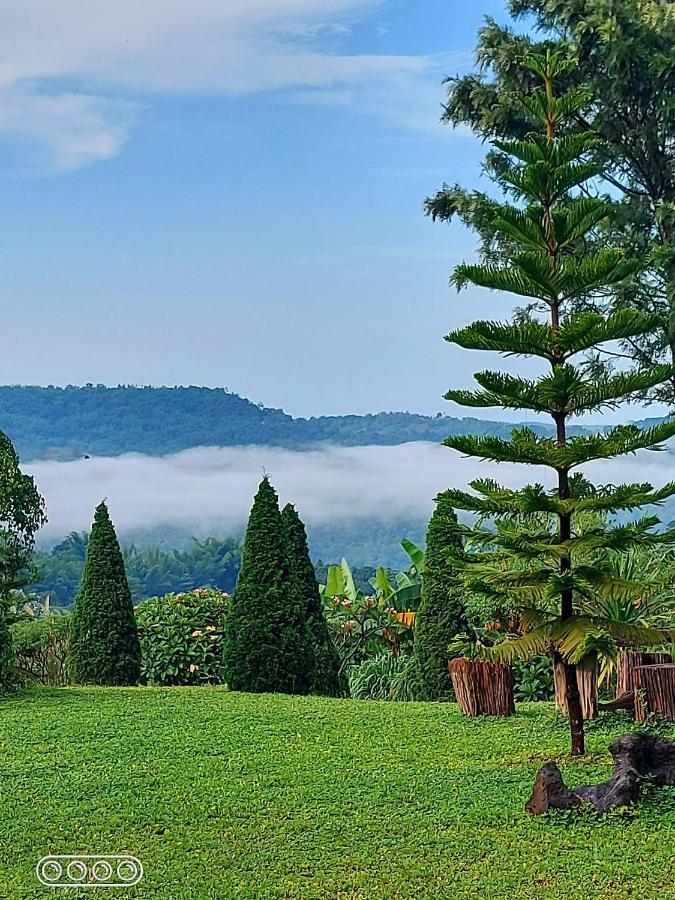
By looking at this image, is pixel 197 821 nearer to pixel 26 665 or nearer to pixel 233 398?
pixel 26 665

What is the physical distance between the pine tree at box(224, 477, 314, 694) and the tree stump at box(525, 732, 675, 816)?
15.5 ft

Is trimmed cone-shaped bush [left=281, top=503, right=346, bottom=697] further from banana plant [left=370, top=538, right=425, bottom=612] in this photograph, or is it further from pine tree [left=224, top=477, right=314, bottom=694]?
banana plant [left=370, top=538, right=425, bottom=612]

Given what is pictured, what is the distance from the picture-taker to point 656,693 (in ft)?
23.2

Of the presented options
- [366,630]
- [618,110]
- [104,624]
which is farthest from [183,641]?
[618,110]

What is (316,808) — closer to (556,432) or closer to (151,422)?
(556,432)

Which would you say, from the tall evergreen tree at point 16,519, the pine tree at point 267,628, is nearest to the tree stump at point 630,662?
the pine tree at point 267,628

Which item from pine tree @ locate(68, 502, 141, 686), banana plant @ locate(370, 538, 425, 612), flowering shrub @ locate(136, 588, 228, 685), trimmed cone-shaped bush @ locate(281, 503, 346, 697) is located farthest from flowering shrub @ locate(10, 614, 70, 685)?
banana plant @ locate(370, 538, 425, 612)

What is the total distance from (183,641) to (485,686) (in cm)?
469

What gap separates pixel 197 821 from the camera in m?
5.15

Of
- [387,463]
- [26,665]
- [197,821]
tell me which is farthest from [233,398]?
[197,821]

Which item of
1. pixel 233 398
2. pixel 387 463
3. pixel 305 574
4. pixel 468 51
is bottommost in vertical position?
pixel 305 574

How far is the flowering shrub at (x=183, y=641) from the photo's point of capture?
1147cm

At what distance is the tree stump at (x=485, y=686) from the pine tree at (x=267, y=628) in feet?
7.60

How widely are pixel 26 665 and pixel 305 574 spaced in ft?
12.2
